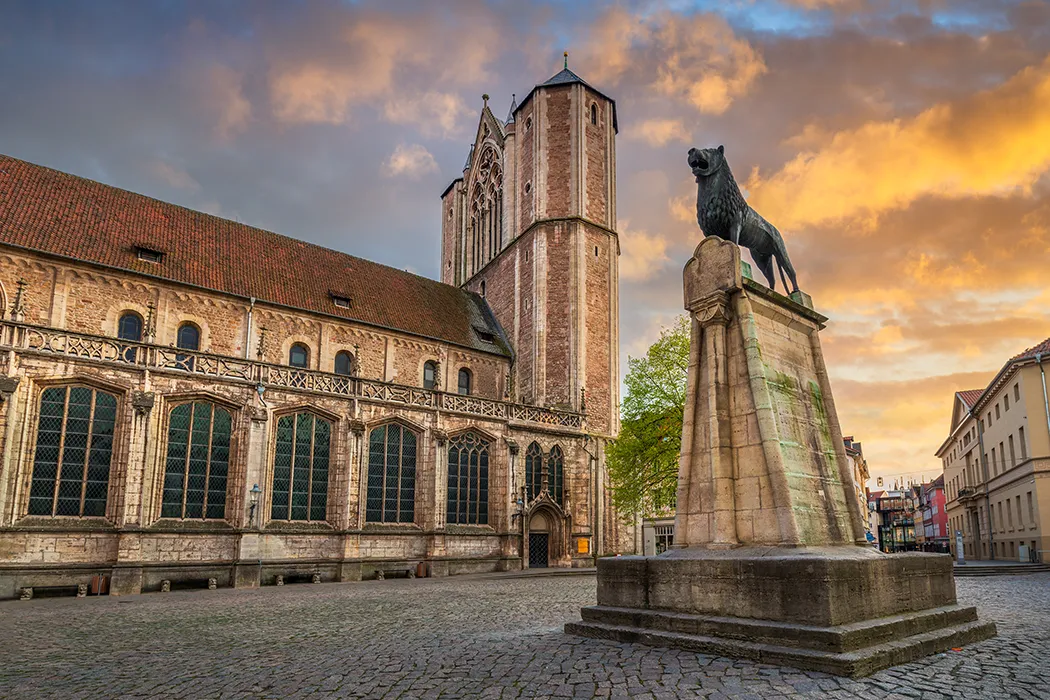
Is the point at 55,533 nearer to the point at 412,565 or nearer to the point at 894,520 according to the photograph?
the point at 412,565

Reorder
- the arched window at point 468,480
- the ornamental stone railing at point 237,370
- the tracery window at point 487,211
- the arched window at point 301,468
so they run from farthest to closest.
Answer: the tracery window at point 487,211
the arched window at point 468,480
the arched window at point 301,468
the ornamental stone railing at point 237,370


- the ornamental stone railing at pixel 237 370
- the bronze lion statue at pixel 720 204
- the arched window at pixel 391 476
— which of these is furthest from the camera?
the arched window at pixel 391 476

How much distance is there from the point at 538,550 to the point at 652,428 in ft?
30.3

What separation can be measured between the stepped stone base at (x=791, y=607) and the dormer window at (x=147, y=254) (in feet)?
85.3

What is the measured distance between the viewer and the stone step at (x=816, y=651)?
20.3 ft

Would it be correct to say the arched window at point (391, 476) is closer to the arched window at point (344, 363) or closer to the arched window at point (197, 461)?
the arched window at point (344, 363)

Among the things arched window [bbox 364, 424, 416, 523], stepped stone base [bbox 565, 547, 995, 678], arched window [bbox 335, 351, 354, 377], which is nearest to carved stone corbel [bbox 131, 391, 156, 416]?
arched window [bbox 364, 424, 416, 523]

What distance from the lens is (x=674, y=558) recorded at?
8.24 metres

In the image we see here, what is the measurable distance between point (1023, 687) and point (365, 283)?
1345 inches

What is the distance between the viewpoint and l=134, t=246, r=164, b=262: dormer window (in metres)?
27.9

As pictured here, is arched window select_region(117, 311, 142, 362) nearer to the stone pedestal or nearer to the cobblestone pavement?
the cobblestone pavement

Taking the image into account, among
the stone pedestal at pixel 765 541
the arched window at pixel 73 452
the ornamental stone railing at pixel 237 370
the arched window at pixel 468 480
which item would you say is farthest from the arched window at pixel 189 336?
the stone pedestal at pixel 765 541

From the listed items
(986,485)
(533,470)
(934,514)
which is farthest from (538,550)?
(934,514)

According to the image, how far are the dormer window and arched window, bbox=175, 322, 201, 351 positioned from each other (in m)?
2.97
